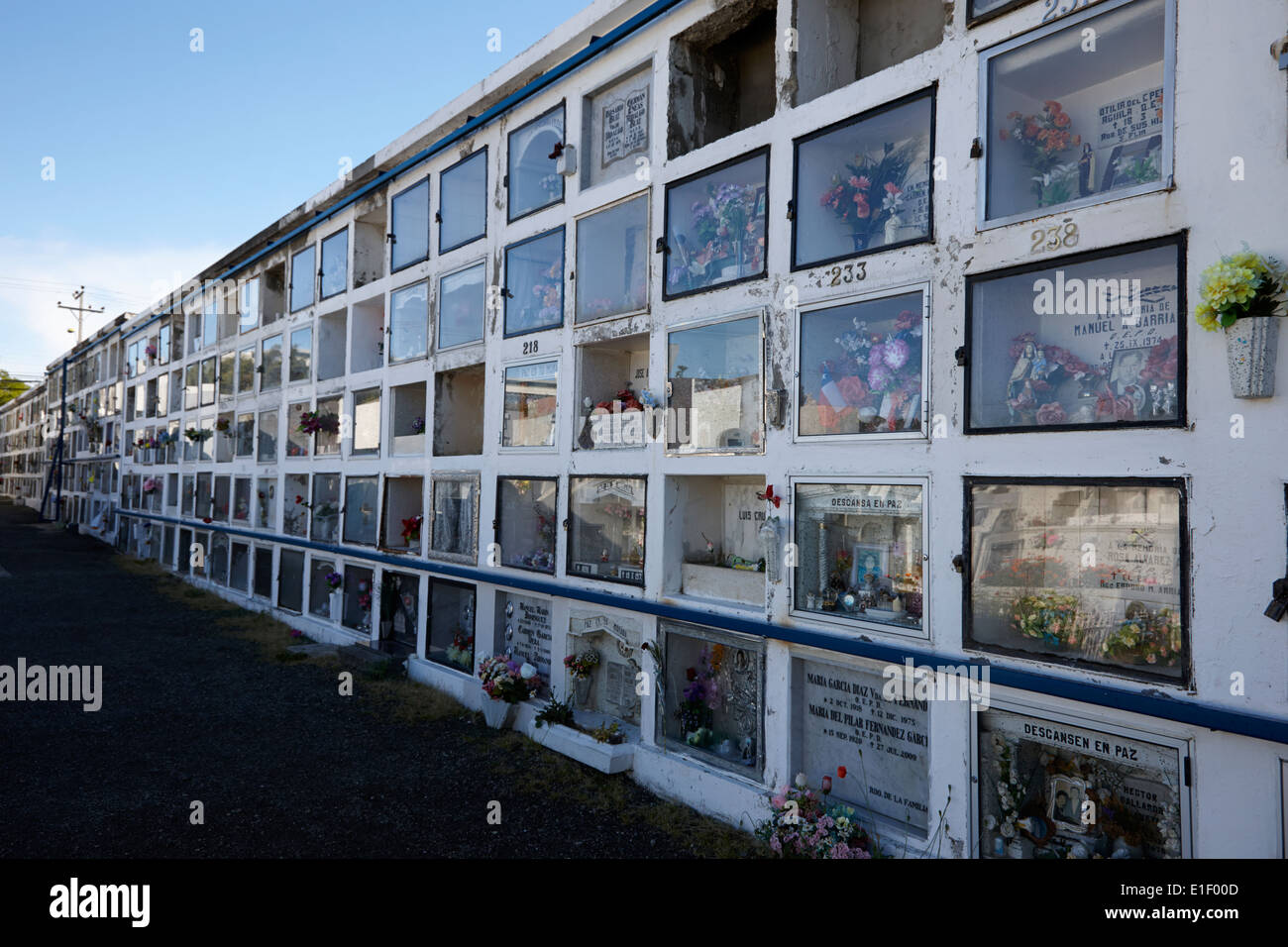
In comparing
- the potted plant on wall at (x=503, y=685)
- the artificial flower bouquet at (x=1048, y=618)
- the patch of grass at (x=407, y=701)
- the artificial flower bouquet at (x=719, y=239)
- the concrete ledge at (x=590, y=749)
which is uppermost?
the artificial flower bouquet at (x=719, y=239)

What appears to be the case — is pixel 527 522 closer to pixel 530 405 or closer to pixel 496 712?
pixel 530 405

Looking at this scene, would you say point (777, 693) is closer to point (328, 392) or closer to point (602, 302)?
point (602, 302)

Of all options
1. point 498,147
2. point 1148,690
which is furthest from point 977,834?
point 498,147

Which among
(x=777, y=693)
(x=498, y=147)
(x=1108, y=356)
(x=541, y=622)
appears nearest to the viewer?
(x=1108, y=356)

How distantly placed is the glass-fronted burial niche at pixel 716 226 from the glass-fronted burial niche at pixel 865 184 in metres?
0.52

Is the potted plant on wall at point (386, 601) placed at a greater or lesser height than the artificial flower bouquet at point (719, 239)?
lesser

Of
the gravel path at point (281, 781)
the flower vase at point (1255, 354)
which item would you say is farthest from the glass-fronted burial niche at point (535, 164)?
the flower vase at point (1255, 354)

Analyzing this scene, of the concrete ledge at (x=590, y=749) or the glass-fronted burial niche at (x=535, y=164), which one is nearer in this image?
the concrete ledge at (x=590, y=749)

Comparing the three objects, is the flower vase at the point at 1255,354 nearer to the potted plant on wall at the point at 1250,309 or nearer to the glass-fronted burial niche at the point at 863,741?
the potted plant on wall at the point at 1250,309

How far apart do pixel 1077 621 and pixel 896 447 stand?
184 cm

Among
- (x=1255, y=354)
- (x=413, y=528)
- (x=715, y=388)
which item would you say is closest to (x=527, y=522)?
(x=413, y=528)

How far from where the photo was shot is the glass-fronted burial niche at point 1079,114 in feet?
17.8

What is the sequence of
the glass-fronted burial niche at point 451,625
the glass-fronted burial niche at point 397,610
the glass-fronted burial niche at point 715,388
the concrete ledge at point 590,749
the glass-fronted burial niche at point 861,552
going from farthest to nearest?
the glass-fronted burial niche at point 397,610 → the glass-fronted burial niche at point 451,625 → the concrete ledge at point 590,749 → the glass-fronted burial niche at point 715,388 → the glass-fronted burial niche at point 861,552

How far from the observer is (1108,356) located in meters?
5.46
